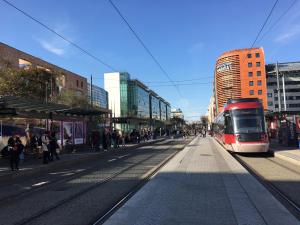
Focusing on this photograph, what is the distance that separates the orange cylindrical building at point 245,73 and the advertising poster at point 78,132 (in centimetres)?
8905

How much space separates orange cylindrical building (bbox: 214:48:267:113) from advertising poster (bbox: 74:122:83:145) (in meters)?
89.1

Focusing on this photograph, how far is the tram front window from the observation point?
912 inches

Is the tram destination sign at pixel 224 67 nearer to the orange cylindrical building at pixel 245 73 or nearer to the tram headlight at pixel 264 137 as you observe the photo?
the orange cylindrical building at pixel 245 73

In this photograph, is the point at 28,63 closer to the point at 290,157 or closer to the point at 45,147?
the point at 45,147

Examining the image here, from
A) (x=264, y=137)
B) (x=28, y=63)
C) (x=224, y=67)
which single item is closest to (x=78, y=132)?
(x=264, y=137)

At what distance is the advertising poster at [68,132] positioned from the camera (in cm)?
2883

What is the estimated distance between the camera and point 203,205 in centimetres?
871

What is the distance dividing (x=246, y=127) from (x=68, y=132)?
512 inches

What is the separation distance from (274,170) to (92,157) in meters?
13.5

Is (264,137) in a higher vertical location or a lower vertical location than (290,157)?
higher

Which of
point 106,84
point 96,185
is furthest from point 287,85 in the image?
point 96,185

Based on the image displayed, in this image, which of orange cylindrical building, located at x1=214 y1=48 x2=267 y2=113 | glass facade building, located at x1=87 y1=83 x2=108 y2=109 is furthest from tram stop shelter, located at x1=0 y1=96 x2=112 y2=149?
orange cylindrical building, located at x1=214 y1=48 x2=267 y2=113

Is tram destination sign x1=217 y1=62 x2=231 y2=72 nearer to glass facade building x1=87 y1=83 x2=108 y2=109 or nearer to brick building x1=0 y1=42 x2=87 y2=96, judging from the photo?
glass facade building x1=87 y1=83 x2=108 y2=109

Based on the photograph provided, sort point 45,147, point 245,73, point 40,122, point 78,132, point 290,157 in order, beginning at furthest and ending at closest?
1. point 245,73
2. point 40,122
3. point 78,132
4. point 45,147
5. point 290,157
